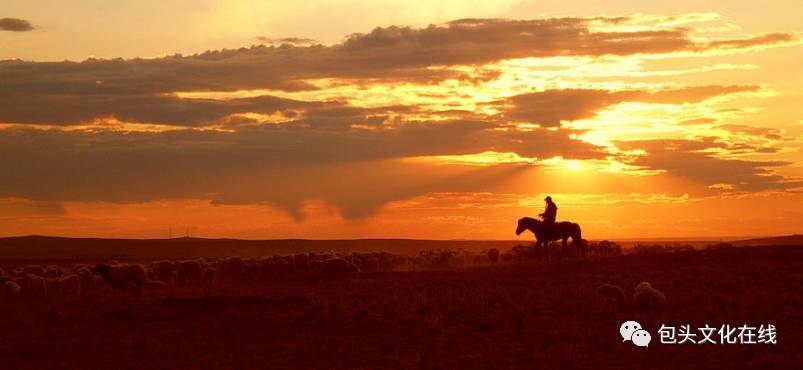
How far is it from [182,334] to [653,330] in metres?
10.8

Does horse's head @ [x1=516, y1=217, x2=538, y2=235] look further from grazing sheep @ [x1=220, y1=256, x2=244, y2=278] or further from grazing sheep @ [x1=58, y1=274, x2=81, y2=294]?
grazing sheep @ [x1=58, y1=274, x2=81, y2=294]

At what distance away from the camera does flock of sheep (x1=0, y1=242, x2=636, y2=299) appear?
105 feet

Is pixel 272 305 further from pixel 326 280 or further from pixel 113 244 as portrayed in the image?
pixel 113 244

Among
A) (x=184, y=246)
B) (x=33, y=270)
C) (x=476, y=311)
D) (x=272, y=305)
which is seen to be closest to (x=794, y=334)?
(x=476, y=311)

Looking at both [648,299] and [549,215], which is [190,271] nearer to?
[549,215]

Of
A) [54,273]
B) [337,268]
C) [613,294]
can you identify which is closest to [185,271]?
[54,273]

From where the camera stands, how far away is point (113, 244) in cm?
12450

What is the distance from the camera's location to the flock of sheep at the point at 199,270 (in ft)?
105

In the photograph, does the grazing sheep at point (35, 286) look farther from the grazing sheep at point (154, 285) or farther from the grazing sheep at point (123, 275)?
the grazing sheep at point (154, 285)

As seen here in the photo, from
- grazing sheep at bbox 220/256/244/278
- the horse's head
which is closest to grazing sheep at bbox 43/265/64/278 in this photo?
grazing sheep at bbox 220/256/244/278

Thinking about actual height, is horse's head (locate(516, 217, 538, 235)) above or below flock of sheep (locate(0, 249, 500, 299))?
above

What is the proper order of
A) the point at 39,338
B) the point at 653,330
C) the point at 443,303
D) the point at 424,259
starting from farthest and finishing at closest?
the point at 424,259
the point at 443,303
the point at 39,338
the point at 653,330

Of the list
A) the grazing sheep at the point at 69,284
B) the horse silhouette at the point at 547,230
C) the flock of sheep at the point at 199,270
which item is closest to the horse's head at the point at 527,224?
the horse silhouette at the point at 547,230

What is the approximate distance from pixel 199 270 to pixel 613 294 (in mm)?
22668
